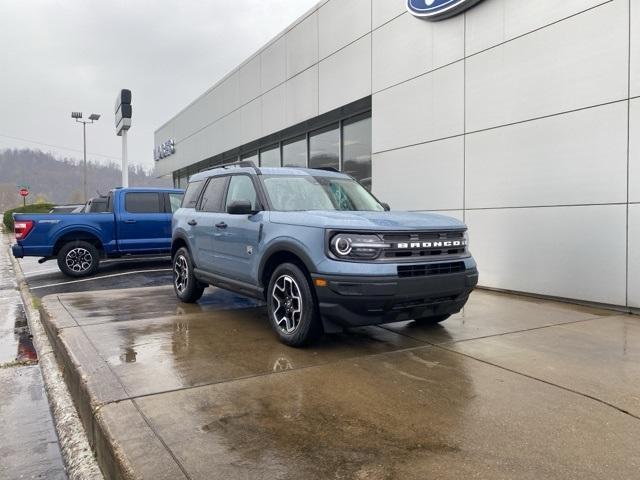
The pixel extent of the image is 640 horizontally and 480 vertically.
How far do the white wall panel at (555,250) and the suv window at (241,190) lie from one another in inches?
178

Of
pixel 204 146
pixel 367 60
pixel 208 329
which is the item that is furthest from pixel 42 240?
pixel 204 146

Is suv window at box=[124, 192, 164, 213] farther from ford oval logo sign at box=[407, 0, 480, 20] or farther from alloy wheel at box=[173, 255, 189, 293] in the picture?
ford oval logo sign at box=[407, 0, 480, 20]

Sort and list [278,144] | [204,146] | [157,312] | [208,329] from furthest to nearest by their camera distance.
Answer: [204,146], [278,144], [157,312], [208,329]

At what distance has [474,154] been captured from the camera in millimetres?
8797

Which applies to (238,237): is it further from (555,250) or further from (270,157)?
(270,157)

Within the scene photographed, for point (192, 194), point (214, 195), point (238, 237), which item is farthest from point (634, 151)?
point (192, 194)

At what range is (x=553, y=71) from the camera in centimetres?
745

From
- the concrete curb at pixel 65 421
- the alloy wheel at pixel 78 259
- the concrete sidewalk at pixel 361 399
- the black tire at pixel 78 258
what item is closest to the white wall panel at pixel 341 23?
the black tire at pixel 78 258

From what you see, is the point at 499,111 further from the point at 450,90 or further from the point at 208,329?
the point at 208,329

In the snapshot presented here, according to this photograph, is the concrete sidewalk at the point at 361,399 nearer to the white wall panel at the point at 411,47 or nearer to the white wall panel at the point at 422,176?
the white wall panel at the point at 422,176

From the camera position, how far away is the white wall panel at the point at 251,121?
16688mm

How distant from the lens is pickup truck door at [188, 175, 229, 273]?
250 inches

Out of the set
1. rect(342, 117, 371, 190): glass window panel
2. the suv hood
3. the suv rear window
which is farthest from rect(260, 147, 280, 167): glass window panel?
the suv hood

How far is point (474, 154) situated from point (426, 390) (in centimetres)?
597
